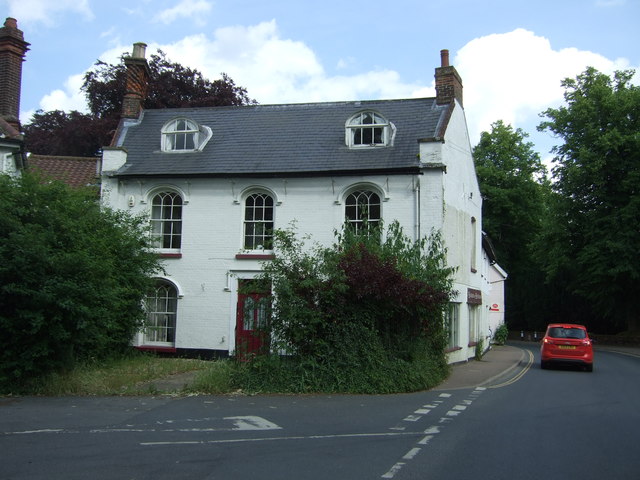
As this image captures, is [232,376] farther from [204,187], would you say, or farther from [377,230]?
[204,187]

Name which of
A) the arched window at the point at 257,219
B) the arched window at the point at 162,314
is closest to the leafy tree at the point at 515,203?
the arched window at the point at 257,219

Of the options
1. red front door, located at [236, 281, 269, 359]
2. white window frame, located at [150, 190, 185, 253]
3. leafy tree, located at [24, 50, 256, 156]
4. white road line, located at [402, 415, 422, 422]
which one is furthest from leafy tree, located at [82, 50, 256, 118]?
white road line, located at [402, 415, 422, 422]

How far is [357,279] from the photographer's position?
532 inches

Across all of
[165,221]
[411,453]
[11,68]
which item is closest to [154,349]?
[165,221]

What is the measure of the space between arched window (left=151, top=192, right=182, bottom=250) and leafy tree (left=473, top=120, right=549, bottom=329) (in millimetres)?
30607

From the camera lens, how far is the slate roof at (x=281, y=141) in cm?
1972

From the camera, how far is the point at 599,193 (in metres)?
36.1

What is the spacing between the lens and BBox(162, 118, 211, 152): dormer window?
70.4 feet

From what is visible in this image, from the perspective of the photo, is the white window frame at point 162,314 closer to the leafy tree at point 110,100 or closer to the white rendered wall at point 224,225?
the white rendered wall at point 224,225

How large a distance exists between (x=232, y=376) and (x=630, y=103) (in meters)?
31.2

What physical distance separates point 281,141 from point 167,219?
471 centimetres

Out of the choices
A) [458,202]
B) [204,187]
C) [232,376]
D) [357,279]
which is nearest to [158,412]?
[232,376]

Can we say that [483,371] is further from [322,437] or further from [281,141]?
[322,437]

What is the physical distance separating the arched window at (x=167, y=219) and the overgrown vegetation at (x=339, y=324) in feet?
24.0
